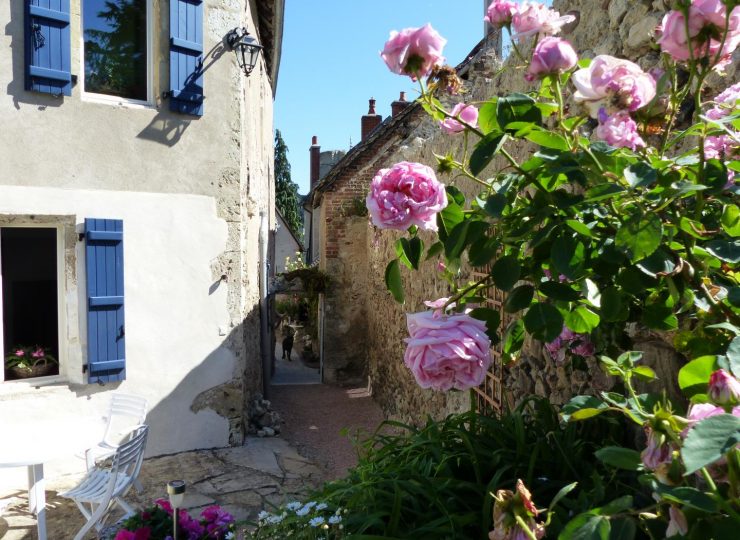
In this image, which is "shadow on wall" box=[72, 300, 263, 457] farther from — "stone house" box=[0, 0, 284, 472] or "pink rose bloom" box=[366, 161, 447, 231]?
"pink rose bloom" box=[366, 161, 447, 231]

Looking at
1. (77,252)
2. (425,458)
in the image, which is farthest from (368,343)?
(425,458)

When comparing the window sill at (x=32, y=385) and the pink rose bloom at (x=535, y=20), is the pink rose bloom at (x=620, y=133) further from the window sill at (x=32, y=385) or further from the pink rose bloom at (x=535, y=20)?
the window sill at (x=32, y=385)

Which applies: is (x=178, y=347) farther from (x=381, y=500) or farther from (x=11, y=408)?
(x=381, y=500)

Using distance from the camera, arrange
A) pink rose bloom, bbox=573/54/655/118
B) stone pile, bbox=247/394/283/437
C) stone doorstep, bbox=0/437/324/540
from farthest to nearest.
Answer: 1. stone pile, bbox=247/394/283/437
2. stone doorstep, bbox=0/437/324/540
3. pink rose bloom, bbox=573/54/655/118

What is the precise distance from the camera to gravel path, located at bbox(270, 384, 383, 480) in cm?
627

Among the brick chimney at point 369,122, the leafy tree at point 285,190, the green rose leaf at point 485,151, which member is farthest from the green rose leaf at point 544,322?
the leafy tree at point 285,190

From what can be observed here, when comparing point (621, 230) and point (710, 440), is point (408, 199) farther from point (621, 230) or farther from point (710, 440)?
point (710, 440)

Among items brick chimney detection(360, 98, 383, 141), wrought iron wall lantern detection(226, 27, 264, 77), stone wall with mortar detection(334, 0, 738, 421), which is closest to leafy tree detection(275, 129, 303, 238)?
brick chimney detection(360, 98, 383, 141)

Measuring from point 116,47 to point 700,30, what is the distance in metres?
5.40

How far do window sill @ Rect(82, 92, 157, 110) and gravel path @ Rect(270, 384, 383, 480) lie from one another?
11.2ft

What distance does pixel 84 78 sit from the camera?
5.22 meters

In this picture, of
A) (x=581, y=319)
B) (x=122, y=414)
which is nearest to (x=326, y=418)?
(x=122, y=414)

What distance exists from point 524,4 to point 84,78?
16.1ft

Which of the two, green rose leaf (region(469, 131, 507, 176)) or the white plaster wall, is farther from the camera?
the white plaster wall
